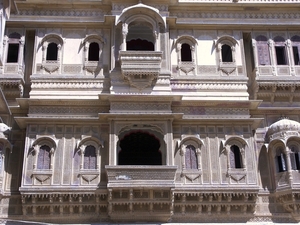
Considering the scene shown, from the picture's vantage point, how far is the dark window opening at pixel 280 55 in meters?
17.8

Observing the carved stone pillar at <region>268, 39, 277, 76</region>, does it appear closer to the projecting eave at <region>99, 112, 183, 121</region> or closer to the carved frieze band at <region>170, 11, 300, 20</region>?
the carved frieze band at <region>170, 11, 300, 20</region>

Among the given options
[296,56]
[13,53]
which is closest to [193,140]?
[296,56]

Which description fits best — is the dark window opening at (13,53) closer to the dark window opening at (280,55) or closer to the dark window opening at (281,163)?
the dark window opening at (280,55)

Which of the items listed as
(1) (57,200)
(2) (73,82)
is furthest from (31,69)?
(1) (57,200)

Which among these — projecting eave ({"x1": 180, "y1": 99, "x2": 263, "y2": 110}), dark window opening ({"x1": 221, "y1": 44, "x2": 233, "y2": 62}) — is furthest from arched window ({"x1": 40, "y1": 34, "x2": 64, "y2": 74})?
dark window opening ({"x1": 221, "y1": 44, "x2": 233, "y2": 62})

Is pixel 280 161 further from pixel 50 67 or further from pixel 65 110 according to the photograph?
pixel 50 67

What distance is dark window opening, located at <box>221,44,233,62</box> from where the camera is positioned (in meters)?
18.2

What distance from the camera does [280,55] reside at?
18.0m

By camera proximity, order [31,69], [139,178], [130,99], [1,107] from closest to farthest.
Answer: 1. [1,107]
2. [139,178]
3. [130,99]
4. [31,69]

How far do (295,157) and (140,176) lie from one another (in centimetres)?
528

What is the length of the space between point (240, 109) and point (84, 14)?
681 cm

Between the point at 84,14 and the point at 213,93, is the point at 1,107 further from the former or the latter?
the point at 213,93

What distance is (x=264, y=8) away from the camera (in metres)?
18.1

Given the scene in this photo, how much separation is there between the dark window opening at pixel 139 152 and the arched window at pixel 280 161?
4.26 meters
